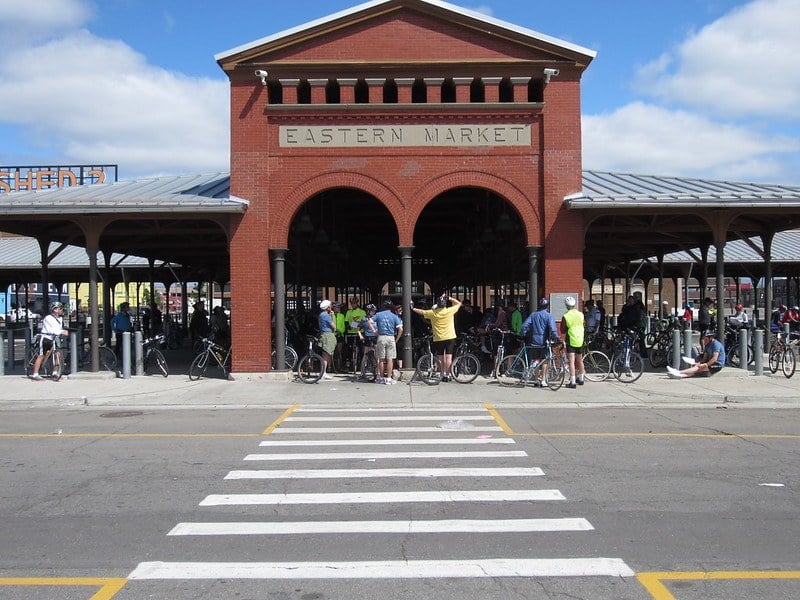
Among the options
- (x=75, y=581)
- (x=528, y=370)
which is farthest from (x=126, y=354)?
(x=75, y=581)

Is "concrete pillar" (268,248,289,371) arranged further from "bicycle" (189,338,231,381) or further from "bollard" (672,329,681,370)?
"bollard" (672,329,681,370)

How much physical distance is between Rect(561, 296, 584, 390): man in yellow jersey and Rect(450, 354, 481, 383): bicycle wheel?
6.64 feet

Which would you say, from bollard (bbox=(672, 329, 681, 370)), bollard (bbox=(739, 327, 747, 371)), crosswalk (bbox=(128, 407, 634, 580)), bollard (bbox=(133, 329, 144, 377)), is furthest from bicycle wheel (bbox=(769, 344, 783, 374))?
bollard (bbox=(133, 329, 144, 377))

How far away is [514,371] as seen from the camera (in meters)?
15.4

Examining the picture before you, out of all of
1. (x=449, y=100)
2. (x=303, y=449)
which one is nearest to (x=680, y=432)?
(x=303, y=449)

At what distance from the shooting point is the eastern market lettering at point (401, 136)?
16594 mm

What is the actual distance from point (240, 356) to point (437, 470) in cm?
970

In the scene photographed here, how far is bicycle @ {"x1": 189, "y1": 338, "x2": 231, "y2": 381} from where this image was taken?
54.5 feet

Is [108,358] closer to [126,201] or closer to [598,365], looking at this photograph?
[126,201]

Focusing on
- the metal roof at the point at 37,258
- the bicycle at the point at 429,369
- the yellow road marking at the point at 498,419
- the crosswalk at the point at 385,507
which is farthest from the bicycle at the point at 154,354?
the metal roof at the point at 37,258

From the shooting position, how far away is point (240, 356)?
54.4 feet

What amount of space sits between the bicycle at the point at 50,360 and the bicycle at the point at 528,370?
399 inches

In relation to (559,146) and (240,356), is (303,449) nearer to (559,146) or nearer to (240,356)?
(240,356)

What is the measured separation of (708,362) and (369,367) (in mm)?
7705
